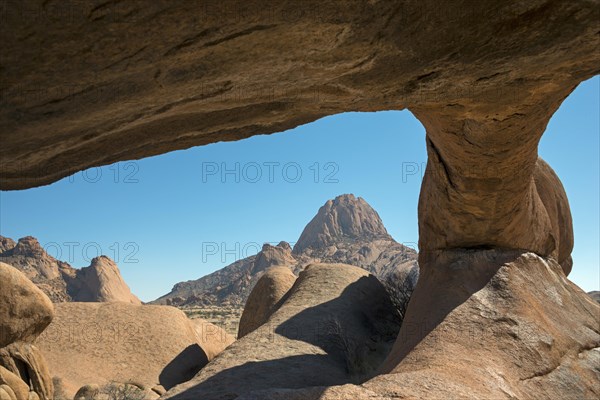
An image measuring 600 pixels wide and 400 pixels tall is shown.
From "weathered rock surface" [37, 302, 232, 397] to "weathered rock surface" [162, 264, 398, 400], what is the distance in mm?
3536

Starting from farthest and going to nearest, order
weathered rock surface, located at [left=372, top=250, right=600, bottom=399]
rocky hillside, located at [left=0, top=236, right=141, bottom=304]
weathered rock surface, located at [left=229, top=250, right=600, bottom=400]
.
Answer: rocky hillside, located at [left=0, top=236, right=141, bottom=304]
weathered rock surface, located at [left=372, top=250, right=600, bottom=399]
weathered rock surface, located at [left=229, top=250, right=600, bottom=400]

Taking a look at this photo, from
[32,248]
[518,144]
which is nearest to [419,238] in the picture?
[518,144]

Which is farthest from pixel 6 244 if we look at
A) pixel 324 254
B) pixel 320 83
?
pixel 320 83

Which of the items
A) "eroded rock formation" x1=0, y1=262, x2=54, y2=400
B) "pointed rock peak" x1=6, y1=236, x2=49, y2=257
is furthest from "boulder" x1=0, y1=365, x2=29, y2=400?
"pointed rock peak" x1=6, y1=236, x2=49, y2=257

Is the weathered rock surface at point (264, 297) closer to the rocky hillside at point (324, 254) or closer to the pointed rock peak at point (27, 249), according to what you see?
the rocky hillside at point (324, 254)

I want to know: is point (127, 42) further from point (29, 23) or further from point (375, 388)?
point (375, 388)

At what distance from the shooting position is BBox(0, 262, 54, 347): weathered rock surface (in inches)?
319

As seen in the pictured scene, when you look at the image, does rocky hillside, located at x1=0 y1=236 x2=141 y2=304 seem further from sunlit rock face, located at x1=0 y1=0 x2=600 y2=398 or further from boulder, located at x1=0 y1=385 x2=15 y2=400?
sunlit rock face, located at x1=0 y1=0 x2=600 y2=398

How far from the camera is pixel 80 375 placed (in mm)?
10695

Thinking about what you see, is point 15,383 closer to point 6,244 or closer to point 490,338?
point 490,338

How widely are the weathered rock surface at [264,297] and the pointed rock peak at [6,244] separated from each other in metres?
60.8

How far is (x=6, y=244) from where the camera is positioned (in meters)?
62.9

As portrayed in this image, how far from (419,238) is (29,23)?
24.2 ft

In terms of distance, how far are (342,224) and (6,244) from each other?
59.3 metres
